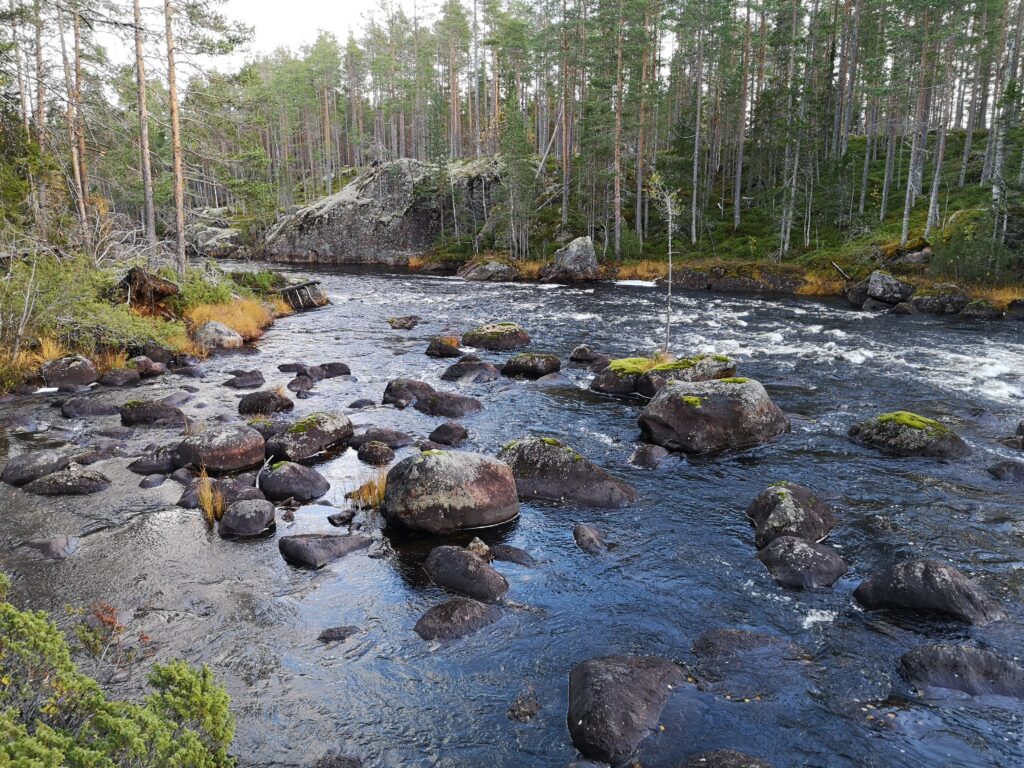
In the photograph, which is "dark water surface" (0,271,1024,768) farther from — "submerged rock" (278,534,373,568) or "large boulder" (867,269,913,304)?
"large boulder" (867,269,913,304)

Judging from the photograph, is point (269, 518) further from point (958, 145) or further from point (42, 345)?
point (958, 145)

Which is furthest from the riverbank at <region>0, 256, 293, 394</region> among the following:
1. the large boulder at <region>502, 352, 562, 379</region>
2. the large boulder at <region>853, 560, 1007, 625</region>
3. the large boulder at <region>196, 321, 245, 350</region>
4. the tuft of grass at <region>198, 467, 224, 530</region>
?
the large boulder at <region>853, 560, 1007, 625</region>

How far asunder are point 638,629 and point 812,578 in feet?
8.78

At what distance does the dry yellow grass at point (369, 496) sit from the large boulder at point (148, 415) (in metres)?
6.71

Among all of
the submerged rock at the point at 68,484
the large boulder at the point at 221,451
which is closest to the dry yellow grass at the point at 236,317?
the large boulder at the point at 221,451

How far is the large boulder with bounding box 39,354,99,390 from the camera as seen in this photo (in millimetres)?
18422

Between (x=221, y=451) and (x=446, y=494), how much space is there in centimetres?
526

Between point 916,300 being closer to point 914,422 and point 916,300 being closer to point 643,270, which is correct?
point 643,270

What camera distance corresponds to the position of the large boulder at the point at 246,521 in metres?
10.4

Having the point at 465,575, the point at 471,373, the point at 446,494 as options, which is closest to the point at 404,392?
the point at 471,373

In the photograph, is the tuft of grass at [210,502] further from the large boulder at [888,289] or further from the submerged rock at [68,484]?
the large boulder at [888,289]

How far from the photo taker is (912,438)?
13375 mm

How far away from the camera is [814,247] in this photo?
45625 millimetres

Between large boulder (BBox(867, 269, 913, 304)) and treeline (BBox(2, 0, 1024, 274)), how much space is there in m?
4.29
